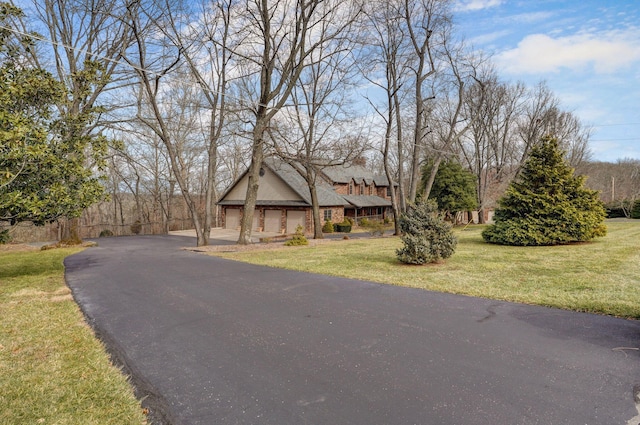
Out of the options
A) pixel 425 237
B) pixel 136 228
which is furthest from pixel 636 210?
pixel 136 228

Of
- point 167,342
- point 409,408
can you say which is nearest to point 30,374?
point 167,342

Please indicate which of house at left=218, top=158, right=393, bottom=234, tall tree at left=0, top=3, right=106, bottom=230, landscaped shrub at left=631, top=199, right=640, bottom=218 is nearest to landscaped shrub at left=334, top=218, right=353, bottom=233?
house at left=218, top=158, right=393, bottom=234

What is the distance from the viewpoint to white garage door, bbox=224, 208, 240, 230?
32.4 meters

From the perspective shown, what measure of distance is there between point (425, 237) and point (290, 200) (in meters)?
18.7

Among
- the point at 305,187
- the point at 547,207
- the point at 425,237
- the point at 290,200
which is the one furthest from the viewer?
the point at 305,187

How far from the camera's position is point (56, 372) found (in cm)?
394

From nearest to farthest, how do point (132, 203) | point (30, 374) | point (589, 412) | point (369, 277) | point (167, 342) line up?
point (589, 412) < point (30, 374) < point (167, 342) < point (369, 277) < point (132, 203)

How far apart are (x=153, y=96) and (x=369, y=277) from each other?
14558mm

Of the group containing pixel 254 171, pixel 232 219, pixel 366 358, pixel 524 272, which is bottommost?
pixel 366 358

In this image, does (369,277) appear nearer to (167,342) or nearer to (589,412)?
(167,342)

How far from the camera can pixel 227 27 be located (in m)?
18.2

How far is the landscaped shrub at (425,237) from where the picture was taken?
10.7 m

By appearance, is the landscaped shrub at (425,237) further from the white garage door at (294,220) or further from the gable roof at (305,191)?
the white garage door at (294,220)

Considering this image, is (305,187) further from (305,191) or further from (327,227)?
(327,227)
